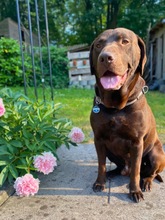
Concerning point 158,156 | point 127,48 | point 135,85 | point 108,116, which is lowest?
point 158,156

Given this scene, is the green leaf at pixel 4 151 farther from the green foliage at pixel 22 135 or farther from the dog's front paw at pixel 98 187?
the dog's front paw at pixel 98 187

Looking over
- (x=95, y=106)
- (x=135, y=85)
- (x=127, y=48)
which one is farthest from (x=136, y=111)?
(x=127, y=48)

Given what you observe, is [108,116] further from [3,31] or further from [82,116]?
[3,31]

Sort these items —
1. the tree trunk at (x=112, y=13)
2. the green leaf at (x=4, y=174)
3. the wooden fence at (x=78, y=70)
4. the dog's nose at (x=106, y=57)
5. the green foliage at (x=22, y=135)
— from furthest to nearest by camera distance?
the tree trunk at (x=112, y=13), the wooden fence at (x=78, y=70), the green foliage at (x=22, y=135), the green leaf at (x=4, y=174), the dog's nose at (x=106, y=57)

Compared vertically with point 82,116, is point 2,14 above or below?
above

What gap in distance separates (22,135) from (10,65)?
7.30 m

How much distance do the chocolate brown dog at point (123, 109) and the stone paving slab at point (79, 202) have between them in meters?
0.10

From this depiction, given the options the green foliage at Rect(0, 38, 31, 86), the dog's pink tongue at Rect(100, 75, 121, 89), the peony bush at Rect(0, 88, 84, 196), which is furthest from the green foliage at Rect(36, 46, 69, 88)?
the dog's pink tongue at Rect(100, 75, 121, 89)

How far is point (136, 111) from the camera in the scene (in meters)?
1.87

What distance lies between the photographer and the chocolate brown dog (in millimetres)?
1682

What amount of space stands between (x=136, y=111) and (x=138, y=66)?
339mm

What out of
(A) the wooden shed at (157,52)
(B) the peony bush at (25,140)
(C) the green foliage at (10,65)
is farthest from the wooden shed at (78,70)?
(B) the peony bush at (25,140)

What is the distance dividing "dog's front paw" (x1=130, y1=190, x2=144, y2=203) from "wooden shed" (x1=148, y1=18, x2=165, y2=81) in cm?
942

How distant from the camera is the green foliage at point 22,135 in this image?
2.07 metres
